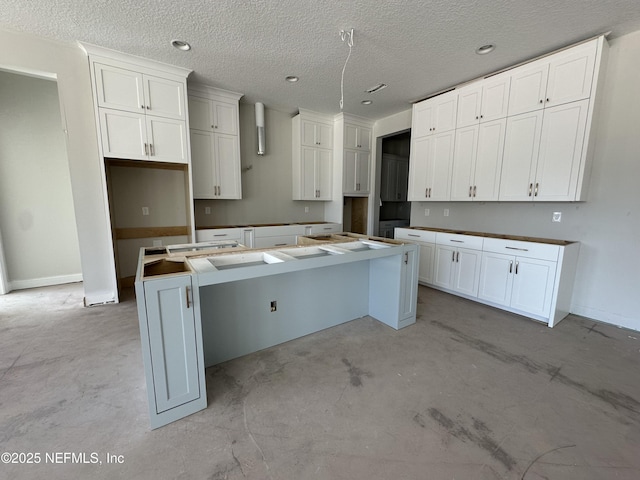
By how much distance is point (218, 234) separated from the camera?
12.7ft

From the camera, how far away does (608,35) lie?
2496 millimetres

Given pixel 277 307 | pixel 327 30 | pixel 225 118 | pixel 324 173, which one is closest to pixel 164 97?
pixel 225 118

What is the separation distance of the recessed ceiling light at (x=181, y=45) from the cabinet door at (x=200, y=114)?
0.96m

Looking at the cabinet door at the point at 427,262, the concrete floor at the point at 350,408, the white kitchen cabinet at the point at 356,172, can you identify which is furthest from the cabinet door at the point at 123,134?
the cabinet door at the point at 427,262

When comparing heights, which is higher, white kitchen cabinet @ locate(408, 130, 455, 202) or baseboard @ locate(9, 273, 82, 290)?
white kitchen cabinet @ locate(408, 130, 455, 202)

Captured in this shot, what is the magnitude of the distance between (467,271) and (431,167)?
1.62m

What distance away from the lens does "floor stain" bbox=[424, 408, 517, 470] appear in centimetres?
133

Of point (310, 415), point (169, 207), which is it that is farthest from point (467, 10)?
point (169, 207)

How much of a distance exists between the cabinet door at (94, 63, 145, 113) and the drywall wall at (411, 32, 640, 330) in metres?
4.97

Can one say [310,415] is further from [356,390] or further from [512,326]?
[512,326]

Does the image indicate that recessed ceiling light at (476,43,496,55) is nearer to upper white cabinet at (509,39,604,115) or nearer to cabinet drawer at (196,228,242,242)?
upper white cabinet at (509,39,604,115)

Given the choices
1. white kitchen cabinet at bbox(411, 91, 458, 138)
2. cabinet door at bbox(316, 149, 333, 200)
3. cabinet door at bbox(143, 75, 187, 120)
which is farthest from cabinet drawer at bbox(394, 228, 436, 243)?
cabinet door at bbox(143, 75, 187, 120)

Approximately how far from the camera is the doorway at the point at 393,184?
612cm

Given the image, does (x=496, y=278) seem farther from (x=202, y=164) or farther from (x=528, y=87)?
(x=202, y=164)
